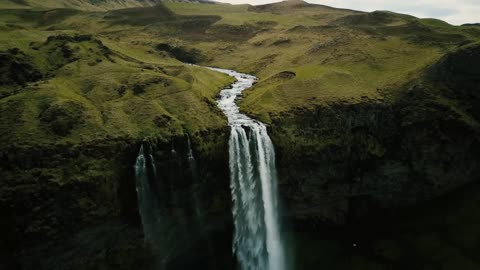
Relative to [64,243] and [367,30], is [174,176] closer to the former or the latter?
[64,243]

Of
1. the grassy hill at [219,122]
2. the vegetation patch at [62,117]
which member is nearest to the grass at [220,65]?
the grassy hill at [219,122]

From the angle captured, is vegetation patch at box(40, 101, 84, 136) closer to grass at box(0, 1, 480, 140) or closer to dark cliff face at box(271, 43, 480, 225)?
grass at box(0, 1, 480, 140)

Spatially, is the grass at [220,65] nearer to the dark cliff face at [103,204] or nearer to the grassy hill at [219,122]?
the grassy hill at [219,122]

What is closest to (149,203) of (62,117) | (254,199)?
(254,199)

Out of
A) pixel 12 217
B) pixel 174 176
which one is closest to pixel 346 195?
pixel 174 176

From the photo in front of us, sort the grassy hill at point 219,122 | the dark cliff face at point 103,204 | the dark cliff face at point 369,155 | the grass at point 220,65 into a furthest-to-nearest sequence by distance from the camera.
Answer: the dark cliff face at point 369,155 < the grass at point 220,65 < the grassy hill at point 219,122 < the dark cliff face at point 103,204

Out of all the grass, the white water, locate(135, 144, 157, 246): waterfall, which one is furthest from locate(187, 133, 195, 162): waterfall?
locate(135, 144, 157, 246): waterfall
